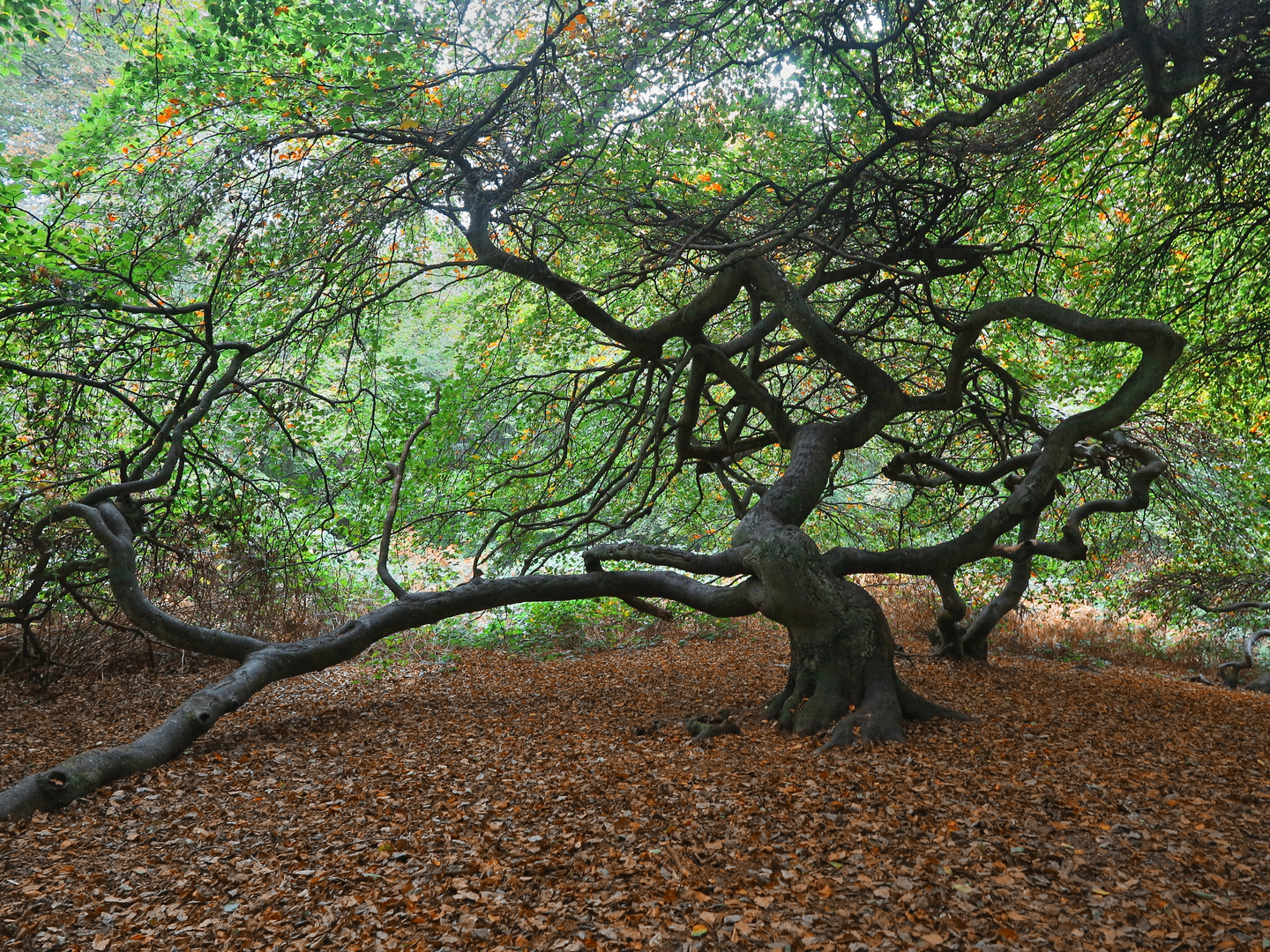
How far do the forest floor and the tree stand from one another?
2.19ft

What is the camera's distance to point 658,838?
10.8 ft

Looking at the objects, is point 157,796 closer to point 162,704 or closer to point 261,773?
point 261,773

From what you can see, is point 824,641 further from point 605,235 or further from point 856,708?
point 605,235

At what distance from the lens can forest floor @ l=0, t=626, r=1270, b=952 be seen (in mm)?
2613

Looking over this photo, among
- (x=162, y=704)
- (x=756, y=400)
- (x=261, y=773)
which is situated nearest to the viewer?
(x=261, y=773)

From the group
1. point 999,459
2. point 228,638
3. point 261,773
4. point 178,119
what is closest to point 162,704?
point 228,638

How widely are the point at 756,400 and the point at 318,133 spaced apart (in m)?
3.53

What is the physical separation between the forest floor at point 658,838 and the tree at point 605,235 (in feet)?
2.19

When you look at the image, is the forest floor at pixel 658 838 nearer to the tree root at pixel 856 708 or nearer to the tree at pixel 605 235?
the tree root at pixel 856 708

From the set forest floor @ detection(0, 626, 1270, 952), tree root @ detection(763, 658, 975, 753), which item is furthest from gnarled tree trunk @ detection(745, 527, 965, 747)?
forest floor @ detection(0, 626, 1270, 952)

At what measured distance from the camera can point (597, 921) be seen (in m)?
2.67

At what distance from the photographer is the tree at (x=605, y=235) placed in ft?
15.6

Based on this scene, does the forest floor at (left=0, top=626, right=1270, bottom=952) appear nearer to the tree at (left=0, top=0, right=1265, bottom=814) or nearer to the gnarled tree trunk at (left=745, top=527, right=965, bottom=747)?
the gnarled tree trunk at (left=745, top=527, right=965, bottom=747)

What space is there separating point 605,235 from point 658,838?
4957 mm
